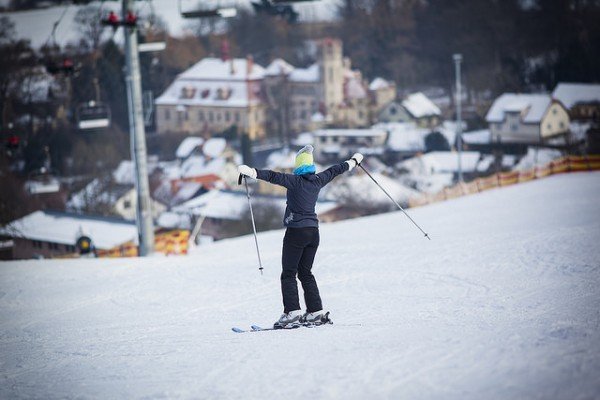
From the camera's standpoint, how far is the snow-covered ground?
4.85 meters

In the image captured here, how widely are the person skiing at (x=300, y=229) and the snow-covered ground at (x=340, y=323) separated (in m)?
0.23

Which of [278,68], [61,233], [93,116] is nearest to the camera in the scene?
[93,116]

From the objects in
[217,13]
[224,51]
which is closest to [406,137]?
[224,51]

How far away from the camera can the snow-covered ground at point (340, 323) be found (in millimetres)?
4852

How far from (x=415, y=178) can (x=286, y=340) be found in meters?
32.2

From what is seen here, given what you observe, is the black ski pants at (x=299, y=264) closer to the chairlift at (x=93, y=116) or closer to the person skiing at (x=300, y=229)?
the person skiing at (x=300, y=229)

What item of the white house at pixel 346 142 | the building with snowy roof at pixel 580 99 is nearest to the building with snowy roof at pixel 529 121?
the building with snowy roof at pixel 580 99

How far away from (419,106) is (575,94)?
9.52 m

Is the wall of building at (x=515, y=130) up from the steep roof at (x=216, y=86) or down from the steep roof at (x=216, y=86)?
down

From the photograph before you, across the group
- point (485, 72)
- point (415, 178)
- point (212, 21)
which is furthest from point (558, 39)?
point (212, 21)

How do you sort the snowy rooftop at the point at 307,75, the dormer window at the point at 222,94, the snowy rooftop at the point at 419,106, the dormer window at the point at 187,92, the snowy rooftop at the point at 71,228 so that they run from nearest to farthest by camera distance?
the snowy rooftop at the point at 71,228 < the snowy rooftop at the point at 419,106 < the dormer window at the point at 222,94 < the dormer window at the point at 187,92 < the snowy rooftop at the point at 307,75

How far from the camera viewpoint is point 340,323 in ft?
21.1

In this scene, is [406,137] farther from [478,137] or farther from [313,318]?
[313,318]

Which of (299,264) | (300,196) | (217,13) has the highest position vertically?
(217,13)
